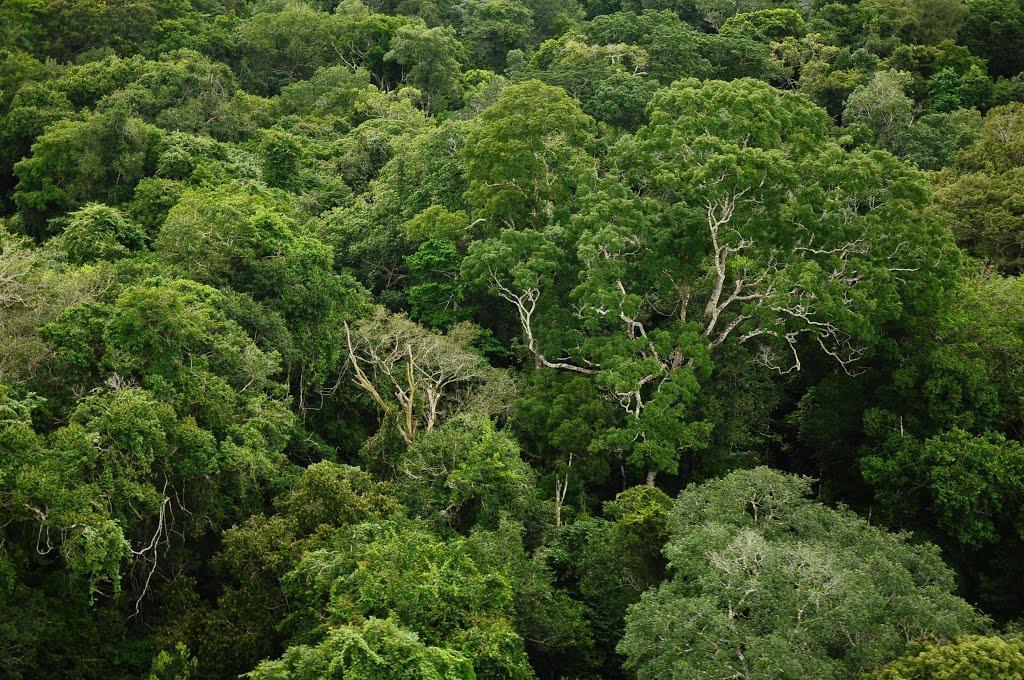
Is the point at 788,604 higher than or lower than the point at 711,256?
lower

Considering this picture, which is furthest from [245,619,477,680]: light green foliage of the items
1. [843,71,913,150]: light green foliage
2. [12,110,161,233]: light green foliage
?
[843,71,913,150]: light green foliage

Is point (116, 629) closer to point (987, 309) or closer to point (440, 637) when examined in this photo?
point (440, 637)

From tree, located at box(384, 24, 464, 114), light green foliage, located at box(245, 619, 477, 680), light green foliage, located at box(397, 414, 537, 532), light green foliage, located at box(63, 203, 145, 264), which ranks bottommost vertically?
tree, located at box(384, 24, 464, 114)

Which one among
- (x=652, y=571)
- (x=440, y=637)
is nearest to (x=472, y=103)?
(x=652, y=571)

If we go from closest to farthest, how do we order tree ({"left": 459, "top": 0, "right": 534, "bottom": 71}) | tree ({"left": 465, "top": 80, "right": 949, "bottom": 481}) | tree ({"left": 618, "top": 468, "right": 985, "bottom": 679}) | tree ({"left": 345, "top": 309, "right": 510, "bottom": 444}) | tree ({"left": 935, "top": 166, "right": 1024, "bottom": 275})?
tree ({"left": 618, "top": 468, "right": 985, "bottom": 679}) → tree ({"left": 465, "top": 80, "right": 949, "bottom": 481}) → tree ({"left": 345, "top": 309, "right": 510, "bottom": 444}) → tree ({"left": 935, "top": 166, "right": 1024, "bottom": 275}) → tree ({"left": 459, "top": 0, "right": 534, "bottom": 71})

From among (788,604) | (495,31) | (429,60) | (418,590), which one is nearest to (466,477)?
(418,590)

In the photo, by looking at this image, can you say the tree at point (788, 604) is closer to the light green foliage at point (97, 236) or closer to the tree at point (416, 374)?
the tree at point (416, 374)

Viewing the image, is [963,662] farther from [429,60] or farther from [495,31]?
[495,31]

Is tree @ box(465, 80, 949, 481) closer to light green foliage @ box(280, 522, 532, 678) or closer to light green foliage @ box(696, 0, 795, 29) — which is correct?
light green foliage @ box(280, 522, 532, 678)

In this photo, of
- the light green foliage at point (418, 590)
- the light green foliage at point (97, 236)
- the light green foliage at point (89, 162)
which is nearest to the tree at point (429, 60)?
the light green foliage at point (89, 162)
